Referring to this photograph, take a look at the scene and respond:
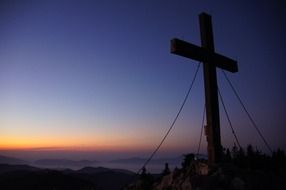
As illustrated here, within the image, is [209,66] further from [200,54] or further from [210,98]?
[210,98]

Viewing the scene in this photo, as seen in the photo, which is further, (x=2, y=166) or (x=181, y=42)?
Result: (x=2, y=166)

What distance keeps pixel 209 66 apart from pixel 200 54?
489mm

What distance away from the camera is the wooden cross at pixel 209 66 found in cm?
931

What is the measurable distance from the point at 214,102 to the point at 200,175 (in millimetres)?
1956

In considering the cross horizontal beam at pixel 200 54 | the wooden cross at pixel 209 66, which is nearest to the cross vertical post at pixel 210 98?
the wooden cross at pixel 209 66

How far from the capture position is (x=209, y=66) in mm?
10047

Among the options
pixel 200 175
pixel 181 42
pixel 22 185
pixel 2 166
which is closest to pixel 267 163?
pixel 200 175

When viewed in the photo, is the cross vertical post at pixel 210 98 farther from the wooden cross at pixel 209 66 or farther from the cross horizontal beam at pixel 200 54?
the cross horizontal beam at pixel 200 54

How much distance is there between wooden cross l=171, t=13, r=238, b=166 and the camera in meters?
9.31

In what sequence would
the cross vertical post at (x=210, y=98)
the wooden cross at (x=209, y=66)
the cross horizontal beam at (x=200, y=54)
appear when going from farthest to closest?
1. the cross vertical post at (x=210, y=98)
2. the wooden cross at (x=209, y=66)
3. the cross horizontal beam at (x=200, y=54)

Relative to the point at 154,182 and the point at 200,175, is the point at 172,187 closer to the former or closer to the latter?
the point at 200,175

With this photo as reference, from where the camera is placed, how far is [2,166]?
1987 inches

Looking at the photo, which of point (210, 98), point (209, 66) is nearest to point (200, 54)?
point (209, 66)

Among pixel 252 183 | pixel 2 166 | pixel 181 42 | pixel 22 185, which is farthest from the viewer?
pixel 2 166
